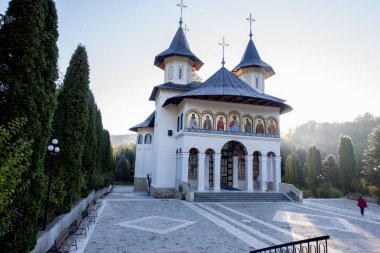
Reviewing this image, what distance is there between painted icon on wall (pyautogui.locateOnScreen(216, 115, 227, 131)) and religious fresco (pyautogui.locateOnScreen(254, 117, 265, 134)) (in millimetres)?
2705

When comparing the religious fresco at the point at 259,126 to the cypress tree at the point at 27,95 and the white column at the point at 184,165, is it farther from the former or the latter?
the cypress tree at the point at 27,95

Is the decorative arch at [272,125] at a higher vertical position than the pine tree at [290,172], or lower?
higher

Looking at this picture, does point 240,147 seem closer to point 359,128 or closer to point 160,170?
point 160,170

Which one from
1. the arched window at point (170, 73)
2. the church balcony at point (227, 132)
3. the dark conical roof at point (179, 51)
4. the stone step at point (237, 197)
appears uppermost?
the dark conical roof at point (179, 51)

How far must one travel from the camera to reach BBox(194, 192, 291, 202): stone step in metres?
18.3

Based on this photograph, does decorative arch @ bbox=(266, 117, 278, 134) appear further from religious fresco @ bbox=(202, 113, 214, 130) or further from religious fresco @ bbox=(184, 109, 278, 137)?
religious fresco @ bbox=(202, 113, 214, 130)

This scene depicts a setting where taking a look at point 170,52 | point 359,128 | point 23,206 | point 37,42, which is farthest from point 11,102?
point 359,128

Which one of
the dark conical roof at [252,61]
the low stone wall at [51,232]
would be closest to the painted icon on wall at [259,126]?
the dark conical roof at [252,61]

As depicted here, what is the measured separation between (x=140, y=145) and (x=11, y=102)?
24059mm

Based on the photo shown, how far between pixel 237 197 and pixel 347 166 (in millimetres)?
16457

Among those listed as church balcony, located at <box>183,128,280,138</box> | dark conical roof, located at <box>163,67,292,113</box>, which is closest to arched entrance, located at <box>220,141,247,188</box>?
church balcony, located at <box>183,128,280,138</box>

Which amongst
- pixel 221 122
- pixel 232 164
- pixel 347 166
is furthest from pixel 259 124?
pixel 347 166

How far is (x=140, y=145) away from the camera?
97.7ft

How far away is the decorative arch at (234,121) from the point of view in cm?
2100
